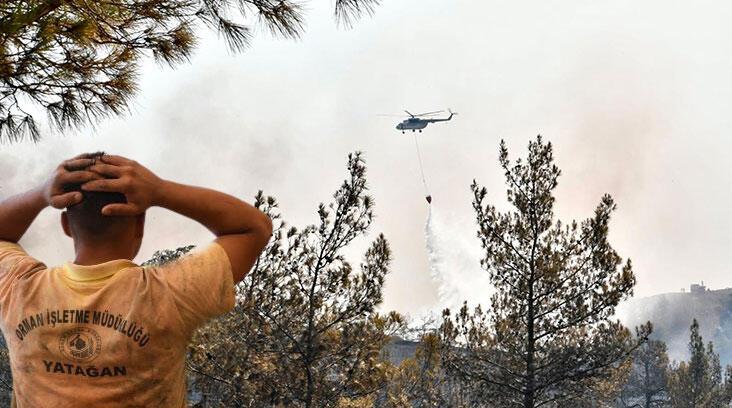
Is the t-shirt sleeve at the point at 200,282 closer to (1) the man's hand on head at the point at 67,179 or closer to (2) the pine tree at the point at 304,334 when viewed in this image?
(1) the man's hand on head at the point at 67,179

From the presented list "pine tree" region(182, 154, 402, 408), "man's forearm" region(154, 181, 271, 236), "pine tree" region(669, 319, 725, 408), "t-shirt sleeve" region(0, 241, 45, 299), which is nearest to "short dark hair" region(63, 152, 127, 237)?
"man's forearm" region(154, 181, 271, 236)

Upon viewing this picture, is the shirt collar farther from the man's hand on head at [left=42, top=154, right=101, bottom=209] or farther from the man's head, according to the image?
the man's hand on head at [left=42, top=154, right=101, bottom=209]

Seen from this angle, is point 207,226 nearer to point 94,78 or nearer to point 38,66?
point 38,66

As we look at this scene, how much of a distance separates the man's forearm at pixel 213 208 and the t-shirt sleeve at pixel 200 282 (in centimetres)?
6

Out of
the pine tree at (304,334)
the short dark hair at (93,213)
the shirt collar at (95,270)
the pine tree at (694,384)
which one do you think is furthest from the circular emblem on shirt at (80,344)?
the pine tree at (694,384)

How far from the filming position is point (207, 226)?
2.02m

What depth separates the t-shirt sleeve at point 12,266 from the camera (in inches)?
79.4

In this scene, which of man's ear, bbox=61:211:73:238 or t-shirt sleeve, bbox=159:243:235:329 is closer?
t-shirt sleeve, bbox=159:243:235:329

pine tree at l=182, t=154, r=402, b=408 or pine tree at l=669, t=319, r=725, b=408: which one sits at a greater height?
pine tree at l=669, t=319, r=725, b=408

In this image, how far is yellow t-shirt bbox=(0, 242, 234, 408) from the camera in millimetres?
1844

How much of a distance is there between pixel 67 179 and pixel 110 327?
38 centimetres

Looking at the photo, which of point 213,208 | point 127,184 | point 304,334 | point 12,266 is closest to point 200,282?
point 213,208

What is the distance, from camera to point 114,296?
6.16 ft

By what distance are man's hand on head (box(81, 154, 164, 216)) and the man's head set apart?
1.3 inches
